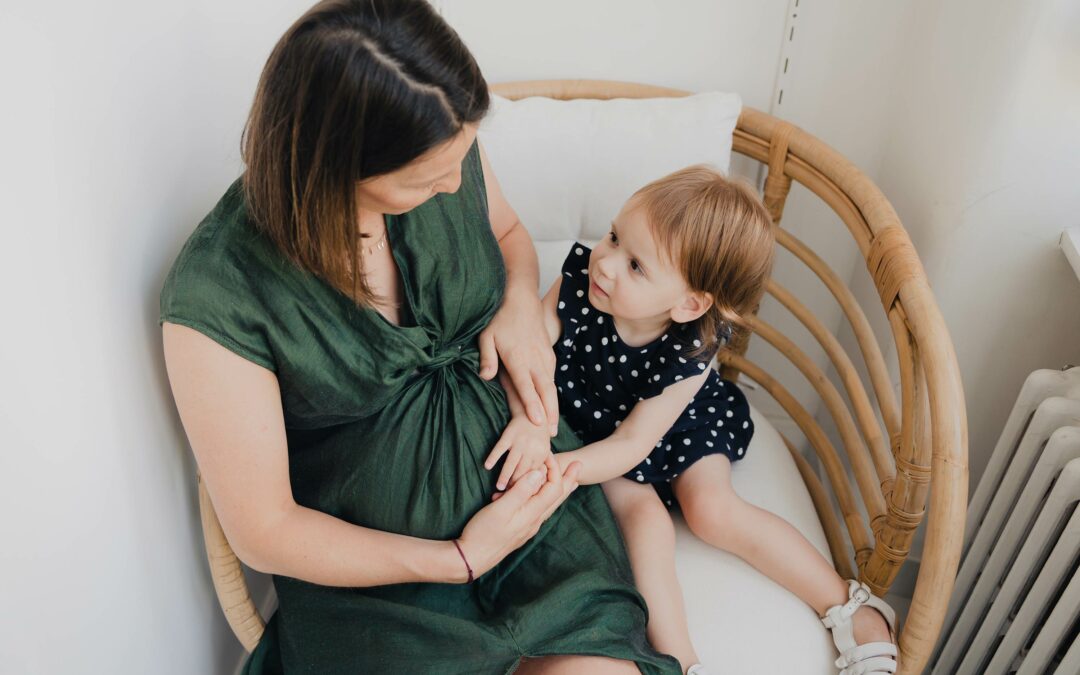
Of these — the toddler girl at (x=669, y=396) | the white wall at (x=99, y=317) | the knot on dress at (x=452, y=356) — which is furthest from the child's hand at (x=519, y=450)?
the white wall at (x=99, y=317)

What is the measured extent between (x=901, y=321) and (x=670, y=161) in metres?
0.48

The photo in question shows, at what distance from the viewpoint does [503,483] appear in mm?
1047

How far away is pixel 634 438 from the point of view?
1198 millimetres

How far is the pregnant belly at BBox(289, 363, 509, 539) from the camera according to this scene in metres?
1.02

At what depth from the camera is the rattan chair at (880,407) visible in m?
1.05

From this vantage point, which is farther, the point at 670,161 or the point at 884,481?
the point at 670,161

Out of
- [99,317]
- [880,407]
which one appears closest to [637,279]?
[880,407]

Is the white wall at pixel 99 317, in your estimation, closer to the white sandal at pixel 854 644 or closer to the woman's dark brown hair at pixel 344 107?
the woman's dark brown hair at pixel 344 107

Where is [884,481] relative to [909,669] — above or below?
above

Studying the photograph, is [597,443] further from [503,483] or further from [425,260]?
[425,260]

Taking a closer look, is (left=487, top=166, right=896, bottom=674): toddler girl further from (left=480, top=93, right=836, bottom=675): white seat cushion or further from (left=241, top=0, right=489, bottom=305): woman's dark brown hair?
(left=241, top=0, right=489, bottom=305): woman's dark brown hair

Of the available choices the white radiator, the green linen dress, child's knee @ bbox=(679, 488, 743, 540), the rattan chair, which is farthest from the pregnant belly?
the white radiator

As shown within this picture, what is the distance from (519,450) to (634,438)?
0.21 meters

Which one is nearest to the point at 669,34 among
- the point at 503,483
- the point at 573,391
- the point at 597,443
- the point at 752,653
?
the point at 573,391
